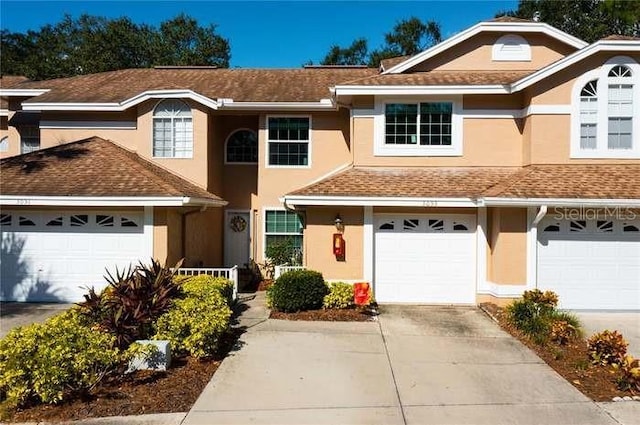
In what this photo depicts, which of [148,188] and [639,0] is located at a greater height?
[639,0]

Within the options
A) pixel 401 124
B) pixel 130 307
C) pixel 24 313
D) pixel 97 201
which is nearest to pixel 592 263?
pixel 401 124

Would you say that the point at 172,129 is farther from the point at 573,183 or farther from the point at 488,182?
the point at 573,183

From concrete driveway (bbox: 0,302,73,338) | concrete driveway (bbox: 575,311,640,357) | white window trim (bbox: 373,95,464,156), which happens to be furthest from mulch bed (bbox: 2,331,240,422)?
white window trim (bbox: 373,95,464,156)

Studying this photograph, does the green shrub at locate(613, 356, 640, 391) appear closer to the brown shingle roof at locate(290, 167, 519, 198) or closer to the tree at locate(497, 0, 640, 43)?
the brown shingle roof at locate(290, 167, 519, 198)

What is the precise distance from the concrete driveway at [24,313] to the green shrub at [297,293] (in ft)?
16.7

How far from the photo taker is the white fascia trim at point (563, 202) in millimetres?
10805

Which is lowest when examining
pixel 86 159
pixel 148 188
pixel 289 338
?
pixel 289 338

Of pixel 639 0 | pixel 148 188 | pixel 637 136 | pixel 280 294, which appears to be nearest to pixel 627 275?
pixel 637 136

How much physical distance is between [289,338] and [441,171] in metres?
6.61

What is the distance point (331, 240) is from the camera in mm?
12445

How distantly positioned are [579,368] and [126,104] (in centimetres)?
1331

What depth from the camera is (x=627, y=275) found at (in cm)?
1156

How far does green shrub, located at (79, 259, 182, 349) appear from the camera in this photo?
759 cm

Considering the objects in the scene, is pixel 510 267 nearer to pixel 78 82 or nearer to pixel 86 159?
pixel 86 159
